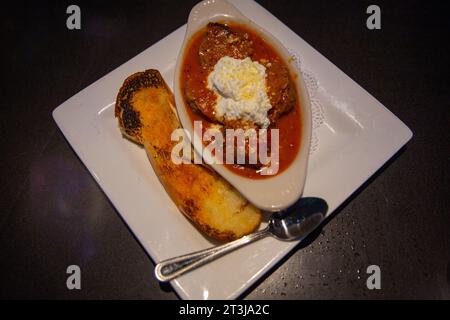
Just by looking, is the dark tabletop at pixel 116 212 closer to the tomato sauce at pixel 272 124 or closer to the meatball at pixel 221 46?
the tomato sauce at pixel 272 124

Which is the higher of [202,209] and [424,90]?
[424,90]

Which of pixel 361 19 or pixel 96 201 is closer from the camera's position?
pixel 96 201

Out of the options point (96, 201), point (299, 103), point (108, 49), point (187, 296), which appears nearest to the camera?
point (187, 296)

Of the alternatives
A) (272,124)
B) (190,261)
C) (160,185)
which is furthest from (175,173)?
(272,124)

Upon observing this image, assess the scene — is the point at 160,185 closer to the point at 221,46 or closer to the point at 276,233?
the point at 276,233

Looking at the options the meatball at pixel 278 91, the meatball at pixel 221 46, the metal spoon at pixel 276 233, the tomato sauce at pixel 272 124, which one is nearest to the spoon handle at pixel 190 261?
the metal spoon at pixel 276 233
